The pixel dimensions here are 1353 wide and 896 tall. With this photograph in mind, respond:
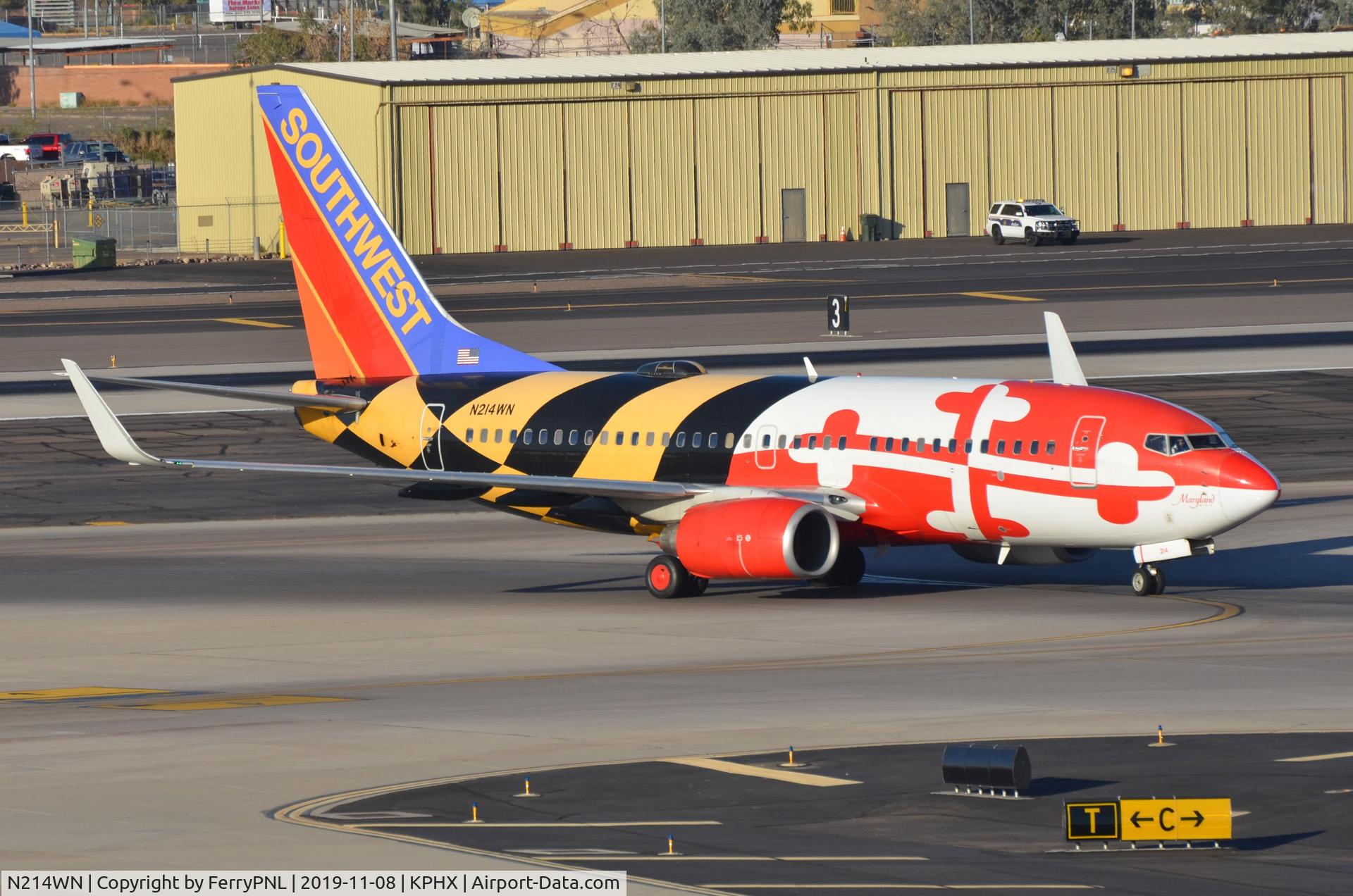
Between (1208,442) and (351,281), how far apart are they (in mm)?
19465

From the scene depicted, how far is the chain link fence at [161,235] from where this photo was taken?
437ft

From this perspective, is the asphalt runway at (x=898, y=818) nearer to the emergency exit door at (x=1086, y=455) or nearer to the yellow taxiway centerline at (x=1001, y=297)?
the emergency exit door at (x=1086, y=455)

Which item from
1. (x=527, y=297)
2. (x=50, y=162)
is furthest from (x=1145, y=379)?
(x=50, y=162)

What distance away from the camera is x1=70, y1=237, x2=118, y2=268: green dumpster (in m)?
125

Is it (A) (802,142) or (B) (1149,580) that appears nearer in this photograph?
(B) (1149,580)

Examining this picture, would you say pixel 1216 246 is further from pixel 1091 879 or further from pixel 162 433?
pixel 1091 879

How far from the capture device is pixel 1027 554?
3906 cm

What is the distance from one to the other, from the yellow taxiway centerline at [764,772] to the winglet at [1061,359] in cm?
1874

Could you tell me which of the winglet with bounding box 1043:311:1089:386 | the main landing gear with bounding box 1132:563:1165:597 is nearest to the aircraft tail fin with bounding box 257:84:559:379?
the winglet with bounding box 1043:311:1089:386

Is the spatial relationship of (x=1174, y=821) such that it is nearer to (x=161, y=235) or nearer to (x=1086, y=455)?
(x=1086, y=455)

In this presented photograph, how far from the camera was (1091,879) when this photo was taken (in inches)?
736

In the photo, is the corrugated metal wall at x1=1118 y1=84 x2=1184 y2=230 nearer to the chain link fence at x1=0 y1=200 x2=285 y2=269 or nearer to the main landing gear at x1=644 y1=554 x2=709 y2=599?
the chain link fence at x1=0 y1=200 x2=285 y2=269

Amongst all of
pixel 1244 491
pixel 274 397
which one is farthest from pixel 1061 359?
pixel 274 397

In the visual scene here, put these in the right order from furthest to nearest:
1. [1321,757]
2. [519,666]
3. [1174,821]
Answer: [519,666], [1321,757], [1174,821]
